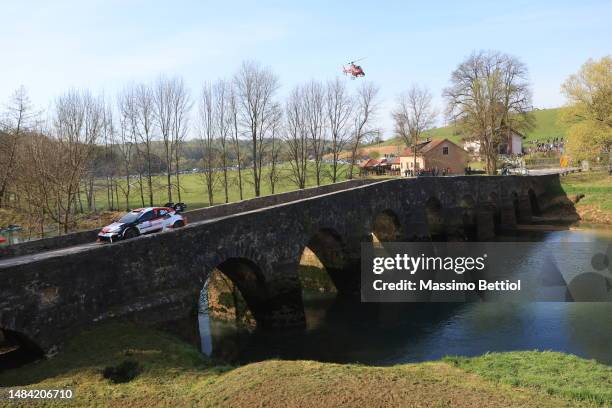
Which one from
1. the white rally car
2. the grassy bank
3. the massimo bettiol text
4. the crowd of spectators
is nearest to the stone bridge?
the white rally car

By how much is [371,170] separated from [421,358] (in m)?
64.5

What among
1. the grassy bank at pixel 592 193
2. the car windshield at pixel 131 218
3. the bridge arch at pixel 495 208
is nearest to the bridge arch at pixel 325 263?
the car windshield at pixel 131 218

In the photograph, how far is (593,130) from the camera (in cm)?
5516

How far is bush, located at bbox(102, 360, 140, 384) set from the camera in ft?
42.6

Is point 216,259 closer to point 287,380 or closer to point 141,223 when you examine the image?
point 141,223

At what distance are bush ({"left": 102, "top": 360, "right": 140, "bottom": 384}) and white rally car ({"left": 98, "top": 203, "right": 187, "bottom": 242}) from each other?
20.6ft

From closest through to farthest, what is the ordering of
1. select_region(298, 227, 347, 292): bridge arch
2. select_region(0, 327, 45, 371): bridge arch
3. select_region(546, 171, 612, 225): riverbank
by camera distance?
select_region(0, 327, 45, 371): bridge arch
select_region(298, 227, 347, 292): bridge arch
select_region(546, 171, 612, 225): riverbank

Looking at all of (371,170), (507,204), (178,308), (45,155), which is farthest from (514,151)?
(178,308)

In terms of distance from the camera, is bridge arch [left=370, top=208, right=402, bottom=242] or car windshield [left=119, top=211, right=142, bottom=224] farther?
bridge arch [left=370, top=208, right=402, bottom=242]

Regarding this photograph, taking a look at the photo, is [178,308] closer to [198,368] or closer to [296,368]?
[198,368]

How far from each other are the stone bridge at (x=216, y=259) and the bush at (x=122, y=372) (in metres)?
2.37

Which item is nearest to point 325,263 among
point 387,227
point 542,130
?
point 387,227

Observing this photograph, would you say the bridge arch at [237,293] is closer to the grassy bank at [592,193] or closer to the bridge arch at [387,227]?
the bridge arch at [387,227]

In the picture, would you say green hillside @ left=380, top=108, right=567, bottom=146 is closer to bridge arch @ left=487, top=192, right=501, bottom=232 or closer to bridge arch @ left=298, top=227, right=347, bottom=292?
bridge arch @ left=487, top=192, right=501, bottom=232
